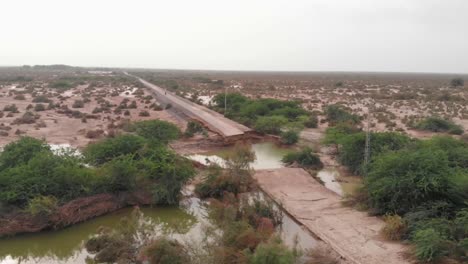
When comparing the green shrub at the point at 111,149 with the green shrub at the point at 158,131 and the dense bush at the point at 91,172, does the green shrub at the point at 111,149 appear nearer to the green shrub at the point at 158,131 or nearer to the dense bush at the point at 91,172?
the dense bush at the point at 91,172

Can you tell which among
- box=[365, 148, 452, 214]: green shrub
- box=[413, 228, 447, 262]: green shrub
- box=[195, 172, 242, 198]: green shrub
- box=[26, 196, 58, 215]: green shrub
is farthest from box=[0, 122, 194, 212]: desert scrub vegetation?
box=[413, 228, 447, 262]: green shrub

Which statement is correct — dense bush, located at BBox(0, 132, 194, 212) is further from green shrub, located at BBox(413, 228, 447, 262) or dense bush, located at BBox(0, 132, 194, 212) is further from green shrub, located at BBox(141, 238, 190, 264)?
green shrub, located at BBox(413, 228, 447, 262)

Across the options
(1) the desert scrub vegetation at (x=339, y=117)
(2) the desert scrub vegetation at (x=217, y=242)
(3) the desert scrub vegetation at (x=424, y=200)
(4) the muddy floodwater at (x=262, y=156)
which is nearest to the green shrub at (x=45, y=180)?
(2) the desert scrub vegetation at (x=217, y=242)

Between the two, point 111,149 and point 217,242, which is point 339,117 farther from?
point 217,242

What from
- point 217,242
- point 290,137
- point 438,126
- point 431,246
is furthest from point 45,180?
point 438,126

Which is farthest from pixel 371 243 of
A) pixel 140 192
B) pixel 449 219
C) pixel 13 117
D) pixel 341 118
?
pixel 13 117
